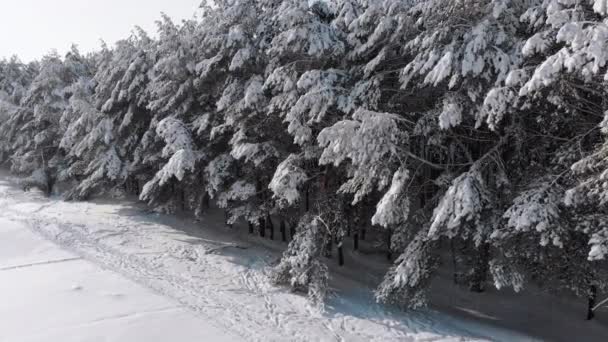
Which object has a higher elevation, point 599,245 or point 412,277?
point 599,245

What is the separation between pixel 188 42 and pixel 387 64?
7.78 metres

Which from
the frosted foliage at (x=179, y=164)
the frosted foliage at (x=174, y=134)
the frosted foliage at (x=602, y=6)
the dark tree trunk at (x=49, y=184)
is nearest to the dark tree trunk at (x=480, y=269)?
the frosted foliage at (x=602, y=6)

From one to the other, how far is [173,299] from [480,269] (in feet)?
26.1

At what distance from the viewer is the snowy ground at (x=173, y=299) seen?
29.7 ft

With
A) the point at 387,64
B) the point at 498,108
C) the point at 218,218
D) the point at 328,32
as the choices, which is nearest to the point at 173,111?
the point at 218,218

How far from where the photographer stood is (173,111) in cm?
1580

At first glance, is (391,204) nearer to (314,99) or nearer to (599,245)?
(314,99)

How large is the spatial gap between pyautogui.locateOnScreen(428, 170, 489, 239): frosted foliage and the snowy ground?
268cm

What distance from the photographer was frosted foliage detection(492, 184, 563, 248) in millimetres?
7816

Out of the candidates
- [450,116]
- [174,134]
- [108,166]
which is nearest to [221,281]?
[174,134]

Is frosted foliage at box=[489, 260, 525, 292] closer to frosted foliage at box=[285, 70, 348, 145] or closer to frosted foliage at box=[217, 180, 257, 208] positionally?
frosted foliage at box=[285, 70, 348, 145]

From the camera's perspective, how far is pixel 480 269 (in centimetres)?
1123

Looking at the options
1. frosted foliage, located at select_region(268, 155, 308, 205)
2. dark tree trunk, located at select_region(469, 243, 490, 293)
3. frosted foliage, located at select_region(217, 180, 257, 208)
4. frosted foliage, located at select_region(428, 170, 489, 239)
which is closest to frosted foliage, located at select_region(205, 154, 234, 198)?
frosted foliage, located at select_region(217, 180, 257, 208)

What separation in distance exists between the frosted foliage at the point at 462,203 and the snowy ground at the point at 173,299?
268 cm
